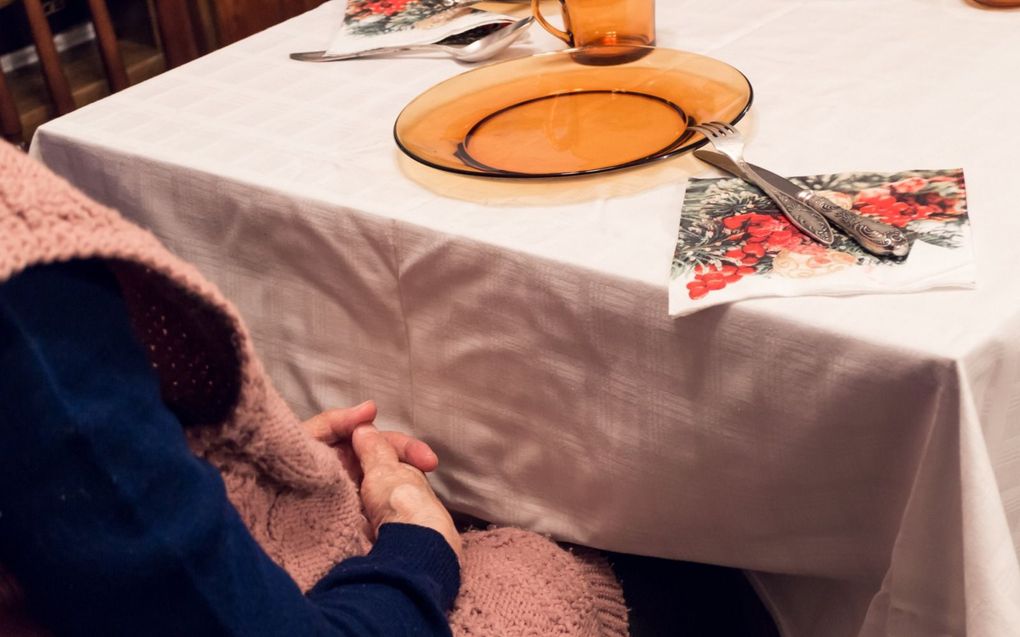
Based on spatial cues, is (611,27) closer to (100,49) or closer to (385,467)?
(385,467)

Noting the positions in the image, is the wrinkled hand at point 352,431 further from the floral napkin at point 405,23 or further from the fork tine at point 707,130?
the floral napkin at point 405,23

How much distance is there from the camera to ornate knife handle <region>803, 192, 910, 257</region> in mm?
668

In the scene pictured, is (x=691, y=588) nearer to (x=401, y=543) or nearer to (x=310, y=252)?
(x=401, y=543)

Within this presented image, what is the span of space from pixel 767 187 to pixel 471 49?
0.44 m

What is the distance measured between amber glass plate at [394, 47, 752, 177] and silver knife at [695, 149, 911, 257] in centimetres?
9

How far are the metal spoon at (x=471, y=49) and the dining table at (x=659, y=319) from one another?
0.07 ft

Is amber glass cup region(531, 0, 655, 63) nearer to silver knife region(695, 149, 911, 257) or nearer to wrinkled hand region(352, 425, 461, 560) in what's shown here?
silver knife region(695, 149, 911, 257)

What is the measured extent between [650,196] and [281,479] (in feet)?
1.07

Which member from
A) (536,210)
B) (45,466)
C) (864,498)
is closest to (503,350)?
(536,210)

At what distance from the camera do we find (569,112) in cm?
95

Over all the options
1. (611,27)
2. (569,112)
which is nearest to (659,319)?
(569,112)

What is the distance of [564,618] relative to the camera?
79 centimetres

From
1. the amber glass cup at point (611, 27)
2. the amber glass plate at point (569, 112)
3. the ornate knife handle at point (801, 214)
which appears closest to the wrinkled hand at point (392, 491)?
the amber glass plate at point (569, 112)

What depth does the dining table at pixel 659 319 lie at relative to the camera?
2.06ft
